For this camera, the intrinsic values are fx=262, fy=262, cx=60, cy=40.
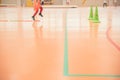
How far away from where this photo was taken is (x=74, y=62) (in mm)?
4309

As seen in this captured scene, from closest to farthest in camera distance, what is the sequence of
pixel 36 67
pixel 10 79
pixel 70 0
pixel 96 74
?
pixel 10 79
pixel 96 74
pixel 36 67
pixel 70 0

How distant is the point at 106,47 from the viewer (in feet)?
18.3

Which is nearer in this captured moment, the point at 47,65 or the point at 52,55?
the point at 47,65

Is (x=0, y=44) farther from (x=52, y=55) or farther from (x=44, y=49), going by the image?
(x=52, y=55)

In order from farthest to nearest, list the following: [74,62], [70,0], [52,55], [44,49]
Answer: [70,0], [44,49], [52,55], [74,62]

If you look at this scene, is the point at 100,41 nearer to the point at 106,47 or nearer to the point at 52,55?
the point at 106,47

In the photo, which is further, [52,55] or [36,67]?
[52,55]

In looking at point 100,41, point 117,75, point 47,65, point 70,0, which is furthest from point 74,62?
point 70,0

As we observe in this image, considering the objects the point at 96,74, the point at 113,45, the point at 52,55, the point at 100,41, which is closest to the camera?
the point at 96,74

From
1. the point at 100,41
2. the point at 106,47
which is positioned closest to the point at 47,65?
the point at 106,47

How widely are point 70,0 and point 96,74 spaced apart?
25.0 m

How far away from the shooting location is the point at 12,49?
5391 millimetres

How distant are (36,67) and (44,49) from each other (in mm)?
1367

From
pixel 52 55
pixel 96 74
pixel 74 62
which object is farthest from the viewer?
pixel 52 55
